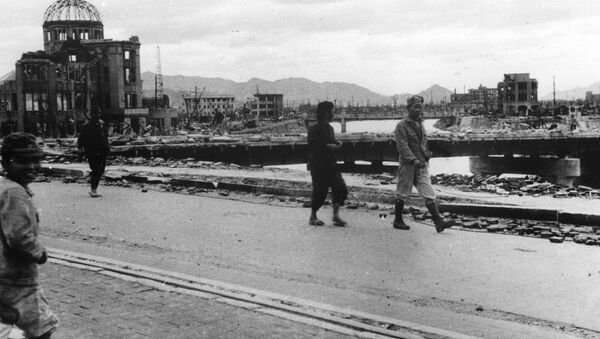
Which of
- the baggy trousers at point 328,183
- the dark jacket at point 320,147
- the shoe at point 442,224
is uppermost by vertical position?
the dark jacket at point 320,147

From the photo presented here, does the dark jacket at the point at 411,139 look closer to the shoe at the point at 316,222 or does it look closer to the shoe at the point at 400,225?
the shoe at the point at 400,225

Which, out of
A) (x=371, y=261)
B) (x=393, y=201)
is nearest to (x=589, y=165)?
(x=393, y=201)

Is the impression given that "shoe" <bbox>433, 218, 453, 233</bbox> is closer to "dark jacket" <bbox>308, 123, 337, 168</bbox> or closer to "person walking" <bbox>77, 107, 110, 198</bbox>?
"dark jacket" <bbox>308, 123, 337, 168</bbox>

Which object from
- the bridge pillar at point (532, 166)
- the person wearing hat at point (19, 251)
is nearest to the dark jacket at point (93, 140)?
the person wearing hat at point (19, 251)

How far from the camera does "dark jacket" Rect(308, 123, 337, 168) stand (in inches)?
398

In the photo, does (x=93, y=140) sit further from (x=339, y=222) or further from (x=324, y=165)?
(x=339, y=222)

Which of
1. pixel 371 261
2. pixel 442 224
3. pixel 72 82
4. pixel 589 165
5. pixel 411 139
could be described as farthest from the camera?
pixel 72 82

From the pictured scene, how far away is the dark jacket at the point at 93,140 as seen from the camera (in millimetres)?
14312

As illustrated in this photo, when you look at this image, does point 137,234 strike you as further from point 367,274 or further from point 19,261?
point 19,261

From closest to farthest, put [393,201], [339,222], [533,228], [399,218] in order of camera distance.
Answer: [533,228], [399,218], [339,222], [393,201]

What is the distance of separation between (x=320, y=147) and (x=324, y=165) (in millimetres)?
292

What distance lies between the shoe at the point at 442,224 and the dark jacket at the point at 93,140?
8163 millimetres

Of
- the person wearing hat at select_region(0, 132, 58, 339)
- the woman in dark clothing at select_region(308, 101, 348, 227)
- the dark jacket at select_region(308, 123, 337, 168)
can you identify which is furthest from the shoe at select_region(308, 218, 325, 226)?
the person wearing hat at select_region(0, 132, 58, 339)

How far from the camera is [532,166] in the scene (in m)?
53.3
